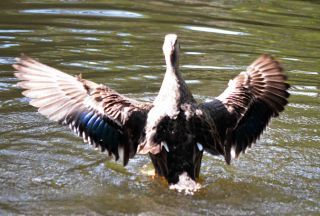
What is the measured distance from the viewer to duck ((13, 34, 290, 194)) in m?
6.83

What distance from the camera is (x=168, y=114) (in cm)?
680

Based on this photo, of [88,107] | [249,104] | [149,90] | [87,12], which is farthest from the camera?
[87,12]

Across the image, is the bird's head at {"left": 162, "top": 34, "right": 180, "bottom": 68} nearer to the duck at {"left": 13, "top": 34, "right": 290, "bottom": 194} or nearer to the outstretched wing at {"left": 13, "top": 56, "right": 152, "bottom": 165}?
the duck at {"left": 13, "top": 34, "right": 290, "bottom": 194}

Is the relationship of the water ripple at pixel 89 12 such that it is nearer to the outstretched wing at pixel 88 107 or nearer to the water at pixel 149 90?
the water at pixel 149 90

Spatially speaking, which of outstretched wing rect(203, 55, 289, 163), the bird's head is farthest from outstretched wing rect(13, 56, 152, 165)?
outstretched wing rect(203, 55, 289, 163)

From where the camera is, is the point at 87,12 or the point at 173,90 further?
the point at 87,12

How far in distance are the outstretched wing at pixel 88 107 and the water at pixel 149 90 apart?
1.20ft

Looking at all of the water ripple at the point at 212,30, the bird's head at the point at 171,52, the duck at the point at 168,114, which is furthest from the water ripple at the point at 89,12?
the duck at the point at 168,114

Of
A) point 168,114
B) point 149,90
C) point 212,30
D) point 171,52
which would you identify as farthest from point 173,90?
point 212,30

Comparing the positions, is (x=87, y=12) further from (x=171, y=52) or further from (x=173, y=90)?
(x=173, y=90)

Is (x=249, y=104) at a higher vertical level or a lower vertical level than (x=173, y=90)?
lower

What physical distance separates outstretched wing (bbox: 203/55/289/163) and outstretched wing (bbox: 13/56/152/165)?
2.43ft

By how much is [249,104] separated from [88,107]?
150 cm

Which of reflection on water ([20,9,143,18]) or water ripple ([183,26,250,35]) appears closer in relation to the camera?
water ripple ([183,26,250,35])
